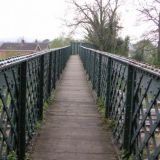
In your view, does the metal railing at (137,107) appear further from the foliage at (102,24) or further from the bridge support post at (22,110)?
the foliage at (102,24)

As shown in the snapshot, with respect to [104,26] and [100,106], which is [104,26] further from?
[100,106]

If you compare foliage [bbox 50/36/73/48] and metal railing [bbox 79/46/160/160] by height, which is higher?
metal railing [bbox 79/46/160/160]

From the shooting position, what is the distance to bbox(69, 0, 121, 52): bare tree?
50531 millimetres

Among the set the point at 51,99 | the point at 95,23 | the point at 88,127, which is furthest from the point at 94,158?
the point at 95,23

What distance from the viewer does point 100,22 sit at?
172ft

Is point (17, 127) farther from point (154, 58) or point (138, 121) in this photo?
point (154, 58)

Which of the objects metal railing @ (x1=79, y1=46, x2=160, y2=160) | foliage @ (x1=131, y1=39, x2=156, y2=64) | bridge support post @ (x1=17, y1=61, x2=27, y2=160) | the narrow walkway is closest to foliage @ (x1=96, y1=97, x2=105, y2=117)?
the narrow walkway

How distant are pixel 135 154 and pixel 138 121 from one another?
373mm

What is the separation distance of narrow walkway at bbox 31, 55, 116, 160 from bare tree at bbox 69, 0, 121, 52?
135 ft

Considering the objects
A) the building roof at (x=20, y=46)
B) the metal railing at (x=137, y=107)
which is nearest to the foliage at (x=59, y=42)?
the building roof at (x=20, y=46)

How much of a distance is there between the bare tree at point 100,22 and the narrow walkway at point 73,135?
41080mm

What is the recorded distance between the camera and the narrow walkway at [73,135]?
5825 mm

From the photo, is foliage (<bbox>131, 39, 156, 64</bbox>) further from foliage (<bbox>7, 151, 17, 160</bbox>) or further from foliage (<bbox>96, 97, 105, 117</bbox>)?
foliage (<bbox>7, 151, 17, 160</bbox>)

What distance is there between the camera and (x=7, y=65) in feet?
13.1
